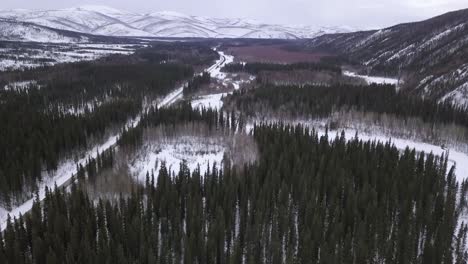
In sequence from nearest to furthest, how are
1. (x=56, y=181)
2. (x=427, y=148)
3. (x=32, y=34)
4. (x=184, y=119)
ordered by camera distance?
1. (x=56, y=181)
2. (x=427, y=148)
3. (x=184, y=119)
4. (x=32, y=34)

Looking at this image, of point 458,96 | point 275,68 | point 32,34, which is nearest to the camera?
point 458,96

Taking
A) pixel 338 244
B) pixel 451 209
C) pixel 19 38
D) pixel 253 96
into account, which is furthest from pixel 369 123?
pixel 19 38

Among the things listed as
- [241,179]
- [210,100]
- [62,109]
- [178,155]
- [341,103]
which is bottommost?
[178,155]

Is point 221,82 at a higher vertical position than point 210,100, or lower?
higher

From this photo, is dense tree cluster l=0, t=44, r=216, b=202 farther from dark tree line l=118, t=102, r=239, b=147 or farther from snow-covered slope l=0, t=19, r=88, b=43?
snow-covered slope l=0, t=19, r=88, b=43

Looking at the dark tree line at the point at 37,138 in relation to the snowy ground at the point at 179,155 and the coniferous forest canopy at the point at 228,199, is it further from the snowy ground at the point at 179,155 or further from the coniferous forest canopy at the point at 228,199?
the snowy ground at the point at 179,155

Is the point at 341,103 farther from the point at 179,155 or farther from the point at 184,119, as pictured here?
the point at 179,155

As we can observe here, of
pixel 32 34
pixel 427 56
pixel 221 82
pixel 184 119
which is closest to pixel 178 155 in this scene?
pixel 184 119

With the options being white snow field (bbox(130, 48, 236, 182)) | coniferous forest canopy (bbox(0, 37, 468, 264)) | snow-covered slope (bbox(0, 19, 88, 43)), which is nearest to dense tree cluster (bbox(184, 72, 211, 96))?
coniferous forest canopy (bbox(0, 37, 468, 264))
